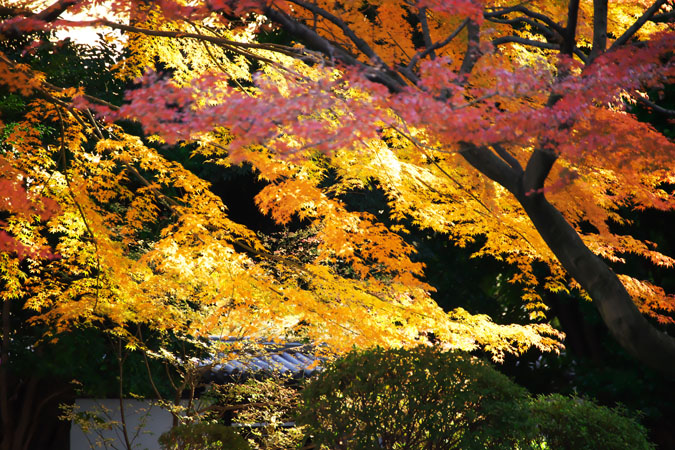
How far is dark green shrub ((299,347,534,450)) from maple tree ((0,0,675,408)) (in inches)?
41.1

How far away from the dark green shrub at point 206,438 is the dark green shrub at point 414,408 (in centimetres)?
162

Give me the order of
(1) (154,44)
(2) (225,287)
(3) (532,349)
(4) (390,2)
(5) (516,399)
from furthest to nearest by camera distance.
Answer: (3) (532,349), (1) (154,44), (4) (390,2), (2) (225,287), (5) (516,399)

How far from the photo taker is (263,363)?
9.40 metres

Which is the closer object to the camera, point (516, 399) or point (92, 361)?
point (516, 399)

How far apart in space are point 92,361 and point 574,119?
6553mm

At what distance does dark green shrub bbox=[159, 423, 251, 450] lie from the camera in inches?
231

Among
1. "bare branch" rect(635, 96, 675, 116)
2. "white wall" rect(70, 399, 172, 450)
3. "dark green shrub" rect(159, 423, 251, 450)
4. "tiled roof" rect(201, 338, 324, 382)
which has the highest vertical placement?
"bare branch" rect(635, 96, 675, 116)

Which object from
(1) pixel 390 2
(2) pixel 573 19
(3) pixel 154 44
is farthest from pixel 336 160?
(2) pixel 573 19

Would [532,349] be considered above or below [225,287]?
below

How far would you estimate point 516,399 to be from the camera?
4.55 metres

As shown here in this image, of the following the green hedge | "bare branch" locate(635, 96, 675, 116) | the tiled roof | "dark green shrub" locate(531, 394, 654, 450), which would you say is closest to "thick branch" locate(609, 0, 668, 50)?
"bare branch" locate(635, 96, 675, 116)

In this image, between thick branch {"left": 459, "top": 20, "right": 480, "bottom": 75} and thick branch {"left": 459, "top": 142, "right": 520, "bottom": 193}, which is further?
thick branch {"left": 459, "top": 20, "right": 480, "bottom": 75}

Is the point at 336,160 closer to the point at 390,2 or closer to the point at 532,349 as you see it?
the point at 390,2

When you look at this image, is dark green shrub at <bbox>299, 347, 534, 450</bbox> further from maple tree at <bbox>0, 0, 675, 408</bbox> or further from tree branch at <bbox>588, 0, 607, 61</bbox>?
tree branch at <bbox>588, 0, 607, 61</bbox>
